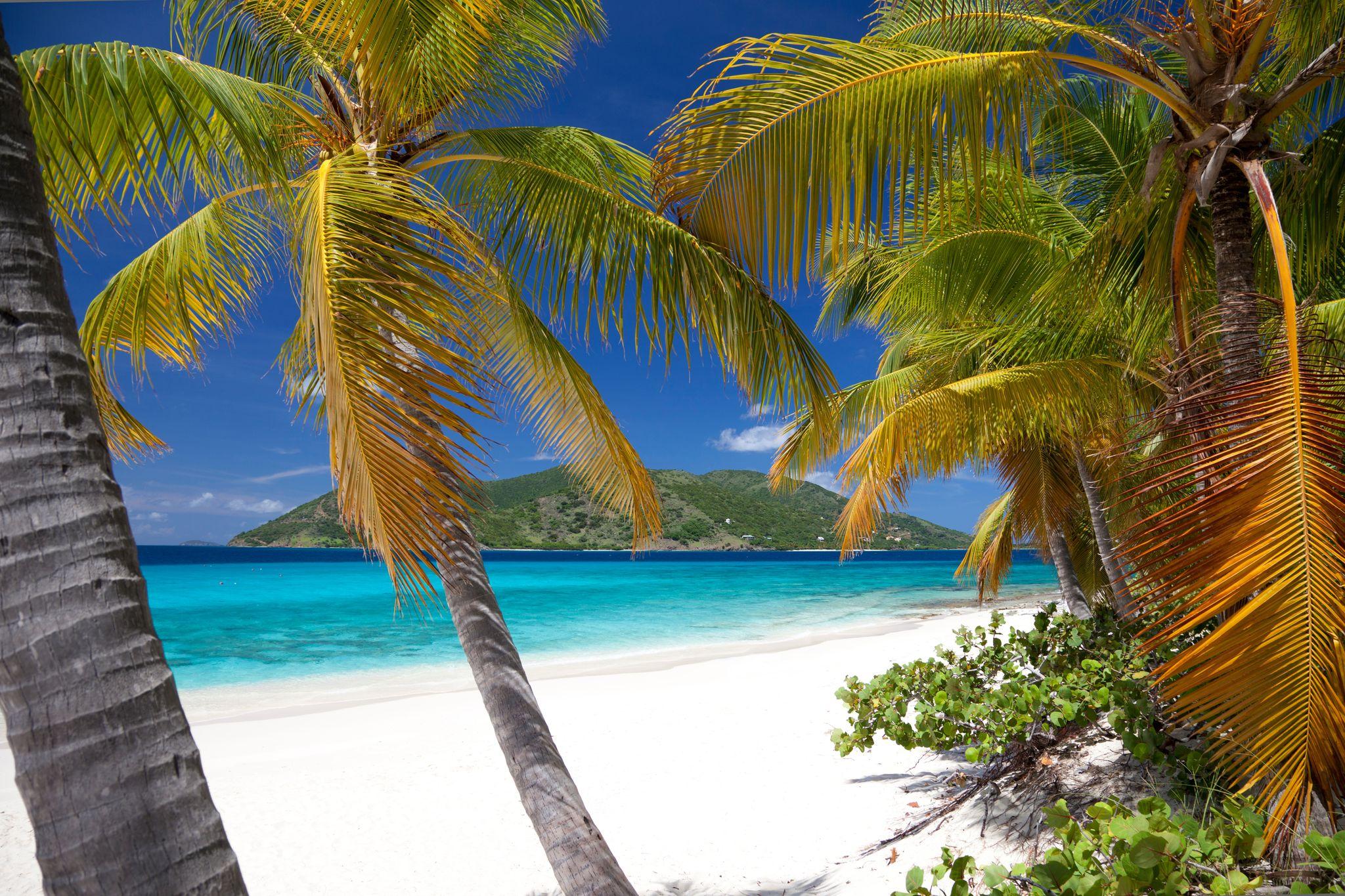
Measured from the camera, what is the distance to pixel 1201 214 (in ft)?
13.7

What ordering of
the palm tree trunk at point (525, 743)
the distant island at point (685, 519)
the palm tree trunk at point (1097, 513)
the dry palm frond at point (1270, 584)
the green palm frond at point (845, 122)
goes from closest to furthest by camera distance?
1. the dry palm frond at point (1270, 584)
2. the green palm frond at point (845, 122)
3. the palm tree trunk at point (525, 743)
4. the palm tree trunk at point (1097, 513)
5. the distant island at point (685, 519)

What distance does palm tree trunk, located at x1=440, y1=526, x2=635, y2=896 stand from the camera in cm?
318

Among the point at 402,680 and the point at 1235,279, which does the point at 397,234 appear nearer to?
the point at 1235,279

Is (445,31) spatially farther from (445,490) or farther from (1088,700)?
(1088,700)

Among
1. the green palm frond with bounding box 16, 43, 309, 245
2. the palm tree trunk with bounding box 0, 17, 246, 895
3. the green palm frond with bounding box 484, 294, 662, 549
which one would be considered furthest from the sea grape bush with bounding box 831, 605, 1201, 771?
the green palm frond with bounding box 16, 43, 309, 245

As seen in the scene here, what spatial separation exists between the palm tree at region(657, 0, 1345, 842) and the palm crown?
781 millimetres

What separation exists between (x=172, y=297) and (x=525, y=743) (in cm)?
329

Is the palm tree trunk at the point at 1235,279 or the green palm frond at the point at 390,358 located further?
the palm tree trunk at the point at 1235,279

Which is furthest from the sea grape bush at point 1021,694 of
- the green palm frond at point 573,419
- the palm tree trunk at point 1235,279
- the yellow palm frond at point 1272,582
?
the green palm frond at point 573,419

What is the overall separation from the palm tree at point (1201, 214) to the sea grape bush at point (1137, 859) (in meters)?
0.21

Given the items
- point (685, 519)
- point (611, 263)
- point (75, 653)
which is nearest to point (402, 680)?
point (611, 263)

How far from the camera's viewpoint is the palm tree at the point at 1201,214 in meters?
2.23

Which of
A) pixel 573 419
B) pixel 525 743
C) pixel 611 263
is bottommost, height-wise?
pixel 525 743

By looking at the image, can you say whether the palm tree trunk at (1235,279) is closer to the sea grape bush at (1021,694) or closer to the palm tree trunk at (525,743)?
the sea grape bush at (1021,694)
